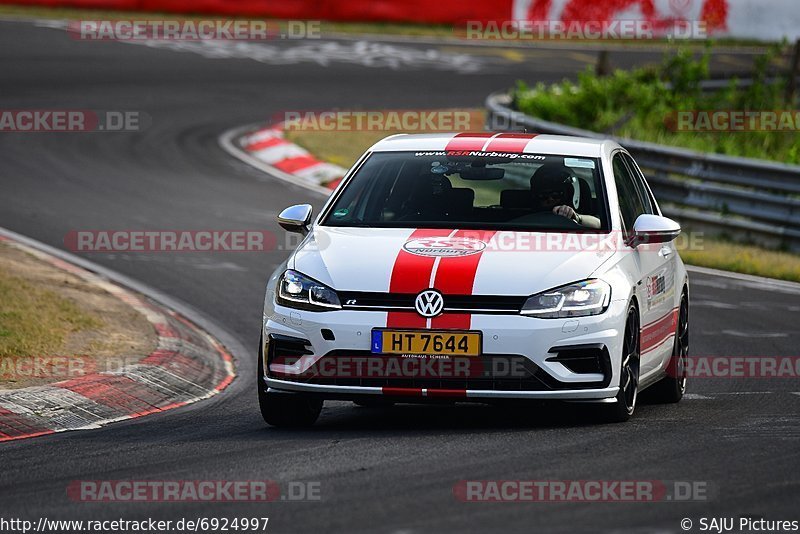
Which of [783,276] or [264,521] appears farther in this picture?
[783,276]

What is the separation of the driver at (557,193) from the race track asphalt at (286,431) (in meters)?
1.12

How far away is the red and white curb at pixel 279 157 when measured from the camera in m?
19.4

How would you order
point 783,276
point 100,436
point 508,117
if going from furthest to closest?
point 508,117
point 783,276
point 100,436

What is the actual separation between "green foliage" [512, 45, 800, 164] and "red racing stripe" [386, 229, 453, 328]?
12952mm

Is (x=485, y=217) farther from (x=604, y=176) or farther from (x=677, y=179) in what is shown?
(x=677, y=179)

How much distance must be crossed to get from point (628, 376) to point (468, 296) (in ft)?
3.30

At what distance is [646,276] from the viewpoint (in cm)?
829

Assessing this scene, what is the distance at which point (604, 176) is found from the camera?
8.61m

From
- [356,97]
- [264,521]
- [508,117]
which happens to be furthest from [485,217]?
[356,97]

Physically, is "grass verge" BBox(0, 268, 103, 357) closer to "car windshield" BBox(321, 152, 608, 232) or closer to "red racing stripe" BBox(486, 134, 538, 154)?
"car windshield" BBox(321, 152, 608, 232)

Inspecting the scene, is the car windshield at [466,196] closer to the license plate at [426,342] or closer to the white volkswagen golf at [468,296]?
the white volkswagen golf at [468,296]

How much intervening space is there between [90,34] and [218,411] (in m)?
21.3

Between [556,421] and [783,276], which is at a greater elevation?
[556,421]

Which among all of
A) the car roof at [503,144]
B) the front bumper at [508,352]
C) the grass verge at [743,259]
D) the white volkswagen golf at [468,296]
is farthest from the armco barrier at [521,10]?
the front bumper at [508,352]
